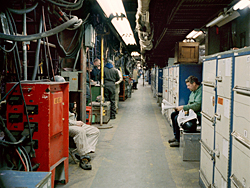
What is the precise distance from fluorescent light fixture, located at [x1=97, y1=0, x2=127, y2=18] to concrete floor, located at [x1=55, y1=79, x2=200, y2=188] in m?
2.87

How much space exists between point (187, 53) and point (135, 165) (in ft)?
12.0

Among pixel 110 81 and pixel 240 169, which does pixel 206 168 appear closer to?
pixel 240 169

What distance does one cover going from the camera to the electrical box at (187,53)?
6.44 metres

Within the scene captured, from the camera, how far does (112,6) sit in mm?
4656

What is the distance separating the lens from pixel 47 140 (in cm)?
277

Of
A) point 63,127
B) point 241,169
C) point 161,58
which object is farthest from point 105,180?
point 161,58

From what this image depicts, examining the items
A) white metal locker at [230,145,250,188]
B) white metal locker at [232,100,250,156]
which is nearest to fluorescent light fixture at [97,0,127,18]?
white metal locker at [232,100,250,156]

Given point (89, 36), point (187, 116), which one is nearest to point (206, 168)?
point (187, 116)

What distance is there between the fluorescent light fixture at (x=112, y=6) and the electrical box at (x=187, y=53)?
2148 millimetres

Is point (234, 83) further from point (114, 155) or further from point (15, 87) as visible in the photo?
point (114, 155)

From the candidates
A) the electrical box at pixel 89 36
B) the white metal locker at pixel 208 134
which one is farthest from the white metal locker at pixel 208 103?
the electrical box at pixel 89 36

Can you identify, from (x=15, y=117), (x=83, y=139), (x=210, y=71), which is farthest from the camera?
(x=83, y=139)

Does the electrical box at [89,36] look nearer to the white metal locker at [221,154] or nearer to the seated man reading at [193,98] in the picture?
the seated man reading at [193,98]

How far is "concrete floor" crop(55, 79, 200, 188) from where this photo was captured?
136 inches
